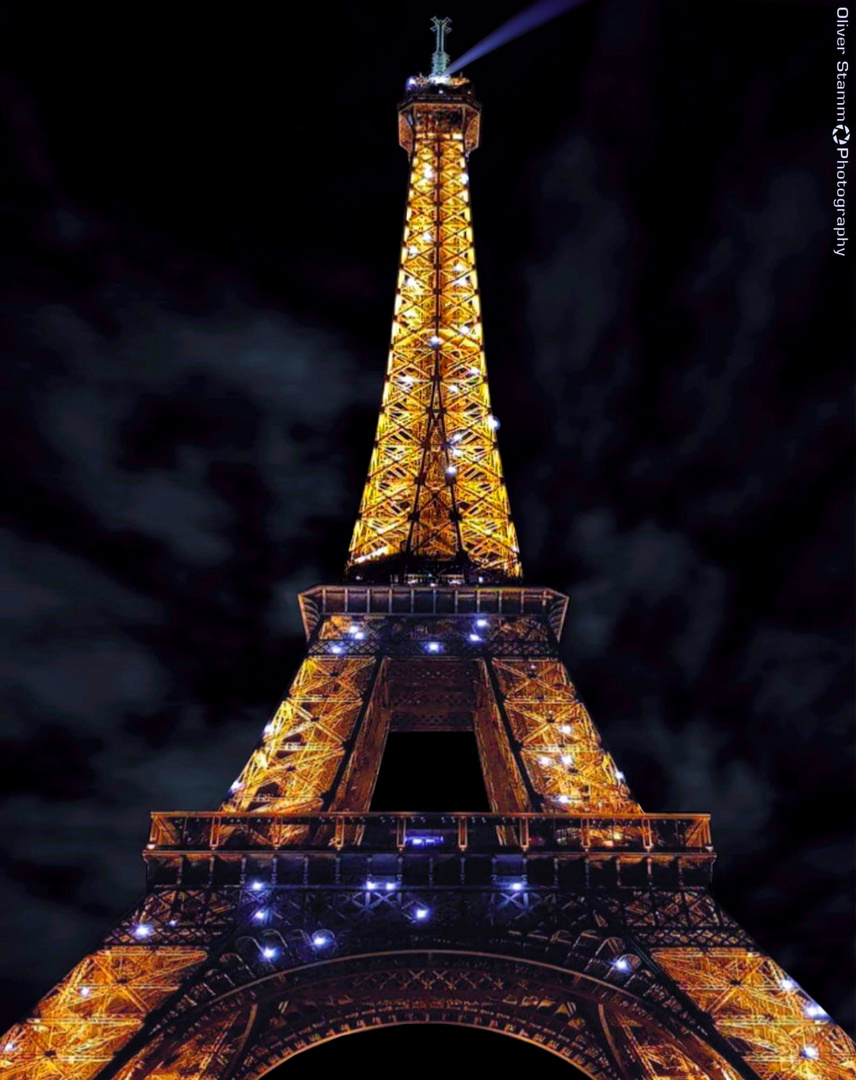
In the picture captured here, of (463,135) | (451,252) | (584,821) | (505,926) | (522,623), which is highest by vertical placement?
(463,135)

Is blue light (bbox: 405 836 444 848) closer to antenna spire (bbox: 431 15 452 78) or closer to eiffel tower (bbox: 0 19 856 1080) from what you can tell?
eiffel tower (bbox: 0 19 856 1080)

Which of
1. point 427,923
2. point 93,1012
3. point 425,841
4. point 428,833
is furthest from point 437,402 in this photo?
point 93,1012

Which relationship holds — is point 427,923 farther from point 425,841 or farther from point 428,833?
point 428,833

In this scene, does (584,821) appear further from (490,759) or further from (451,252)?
(451,252)

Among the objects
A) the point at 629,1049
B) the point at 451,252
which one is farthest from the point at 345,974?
the point at 451,252

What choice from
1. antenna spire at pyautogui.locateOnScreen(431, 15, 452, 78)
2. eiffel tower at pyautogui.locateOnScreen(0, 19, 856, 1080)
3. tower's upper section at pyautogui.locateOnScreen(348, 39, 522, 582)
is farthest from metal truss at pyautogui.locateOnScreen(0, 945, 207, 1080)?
antenna spire at pyautogui.locateOnScreen(431, 15, 452, 78)

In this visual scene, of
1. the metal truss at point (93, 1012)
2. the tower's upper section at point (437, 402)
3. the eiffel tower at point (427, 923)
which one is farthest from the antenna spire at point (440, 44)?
the metal truss at point (93, 1012)
